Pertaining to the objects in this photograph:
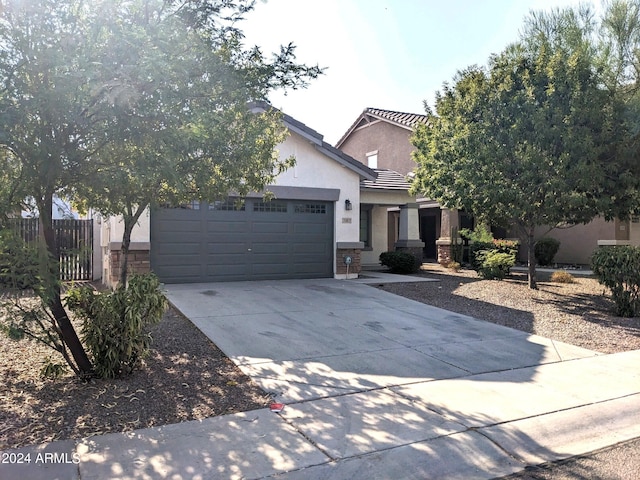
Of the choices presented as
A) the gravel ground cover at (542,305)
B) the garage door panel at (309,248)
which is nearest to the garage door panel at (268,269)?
the garage door panel at (309,248)

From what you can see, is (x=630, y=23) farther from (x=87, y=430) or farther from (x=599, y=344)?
(x=87, y=430)

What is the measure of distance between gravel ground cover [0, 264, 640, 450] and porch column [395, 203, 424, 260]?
7729 millimetres

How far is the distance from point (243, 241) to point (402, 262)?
20.5 ft

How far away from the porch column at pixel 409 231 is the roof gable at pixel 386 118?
5128 millimetres

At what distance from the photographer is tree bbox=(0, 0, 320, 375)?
444 centimetres

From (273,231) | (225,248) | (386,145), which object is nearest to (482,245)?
(273,231)

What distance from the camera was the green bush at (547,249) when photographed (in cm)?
2067

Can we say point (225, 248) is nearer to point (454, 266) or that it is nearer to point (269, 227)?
point (269, 227)

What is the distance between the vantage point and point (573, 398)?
18.1 feet

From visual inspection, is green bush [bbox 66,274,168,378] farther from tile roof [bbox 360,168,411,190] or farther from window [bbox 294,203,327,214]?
tile roof [bbox 360,168,411,190]

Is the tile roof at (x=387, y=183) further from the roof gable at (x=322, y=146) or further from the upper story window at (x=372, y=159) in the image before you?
the upper story window at (x=372, y=159)

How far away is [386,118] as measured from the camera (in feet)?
79.1

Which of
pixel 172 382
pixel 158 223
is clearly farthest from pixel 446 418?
pixel 158 223

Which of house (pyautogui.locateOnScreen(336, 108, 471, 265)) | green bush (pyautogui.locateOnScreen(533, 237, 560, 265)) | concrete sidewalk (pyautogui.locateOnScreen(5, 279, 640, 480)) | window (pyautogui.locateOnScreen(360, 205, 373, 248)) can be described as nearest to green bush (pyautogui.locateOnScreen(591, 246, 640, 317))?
concrete sidewalk (pyautogui.locateOnScreen(5, 279, 640, 480))
